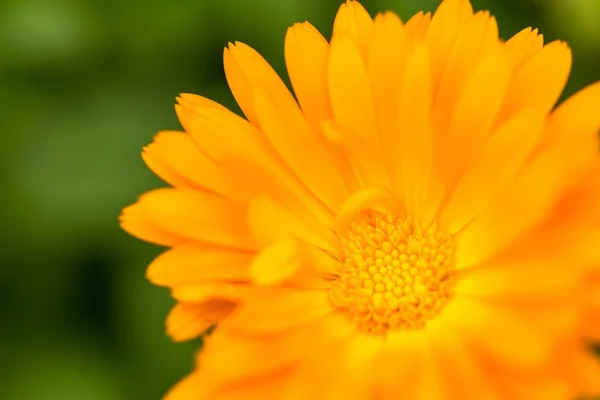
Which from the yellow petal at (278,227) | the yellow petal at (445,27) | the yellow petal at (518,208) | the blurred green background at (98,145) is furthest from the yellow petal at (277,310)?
the blurred green background at (98,145)

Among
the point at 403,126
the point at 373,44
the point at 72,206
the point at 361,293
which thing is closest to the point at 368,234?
the point at 361,293

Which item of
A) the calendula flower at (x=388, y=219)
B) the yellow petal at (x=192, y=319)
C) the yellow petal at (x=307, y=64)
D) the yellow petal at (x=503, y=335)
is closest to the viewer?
the yellow petal at (x=503, y=335)

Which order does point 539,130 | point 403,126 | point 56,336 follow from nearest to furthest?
point 539,130 < point 403,126 < point 56,336

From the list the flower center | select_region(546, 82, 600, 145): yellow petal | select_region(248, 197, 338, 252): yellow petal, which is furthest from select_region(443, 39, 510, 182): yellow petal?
select_region(248, 197, 338, 252): yellow petal

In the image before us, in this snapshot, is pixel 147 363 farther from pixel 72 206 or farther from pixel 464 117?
pixel 464 117

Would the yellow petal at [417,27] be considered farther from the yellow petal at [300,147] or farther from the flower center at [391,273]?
the flower center at [391,273]

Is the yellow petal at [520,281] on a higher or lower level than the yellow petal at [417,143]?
lower

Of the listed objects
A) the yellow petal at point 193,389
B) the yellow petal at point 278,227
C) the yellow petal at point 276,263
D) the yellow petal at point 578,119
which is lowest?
the yellow petal at point 193,389

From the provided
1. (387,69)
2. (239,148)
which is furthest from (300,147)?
(387,69)
